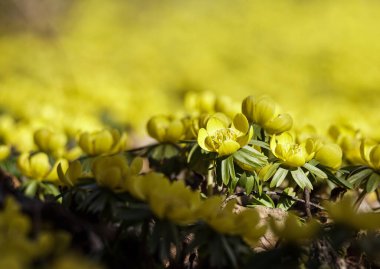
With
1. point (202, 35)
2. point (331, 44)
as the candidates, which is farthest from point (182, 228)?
point (202, 35)

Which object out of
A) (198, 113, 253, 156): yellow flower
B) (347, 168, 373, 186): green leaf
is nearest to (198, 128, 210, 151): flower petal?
(198, 113, 253, 156): yellow flower

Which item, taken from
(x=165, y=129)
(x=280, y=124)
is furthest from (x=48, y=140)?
(x=280, y=124)

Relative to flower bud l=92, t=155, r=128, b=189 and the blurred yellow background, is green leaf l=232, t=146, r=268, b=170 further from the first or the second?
the blurred yellow background

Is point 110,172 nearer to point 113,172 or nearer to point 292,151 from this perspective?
point 113,172

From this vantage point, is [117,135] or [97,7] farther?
[97,7]

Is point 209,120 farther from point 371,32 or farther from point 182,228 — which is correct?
point 371,32

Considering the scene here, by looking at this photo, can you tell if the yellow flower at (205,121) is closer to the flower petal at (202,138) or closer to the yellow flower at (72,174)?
the flower petal at (202,138)

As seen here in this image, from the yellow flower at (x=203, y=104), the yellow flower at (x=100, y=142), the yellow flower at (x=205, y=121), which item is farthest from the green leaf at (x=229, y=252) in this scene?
the yellow flower at (x=203, y=104)
